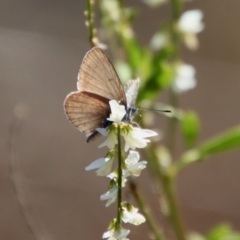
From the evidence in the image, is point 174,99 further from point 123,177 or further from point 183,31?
point 123,177

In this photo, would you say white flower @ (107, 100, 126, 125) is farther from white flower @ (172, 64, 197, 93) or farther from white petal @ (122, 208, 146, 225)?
white flower @ (172, 64, 197, 93)

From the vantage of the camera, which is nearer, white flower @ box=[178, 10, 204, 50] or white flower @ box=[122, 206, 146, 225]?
white flower @ box=[122, 206, 146, 225]

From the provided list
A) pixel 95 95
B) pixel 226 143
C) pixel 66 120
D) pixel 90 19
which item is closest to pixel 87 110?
pixel 95 95

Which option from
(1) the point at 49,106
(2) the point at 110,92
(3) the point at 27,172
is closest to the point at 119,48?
(2) the point at 110,92

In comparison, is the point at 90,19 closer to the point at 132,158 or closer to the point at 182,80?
the point at 132,158

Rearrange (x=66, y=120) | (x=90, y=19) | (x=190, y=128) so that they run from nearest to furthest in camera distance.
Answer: (x=90, y=19) < (x=190, y=128) < (x=66, y=120)

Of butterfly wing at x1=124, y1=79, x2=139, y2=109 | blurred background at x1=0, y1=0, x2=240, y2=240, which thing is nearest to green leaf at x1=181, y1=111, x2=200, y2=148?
butterfly wing at x1=124, y1=79, x2=139, y2=109

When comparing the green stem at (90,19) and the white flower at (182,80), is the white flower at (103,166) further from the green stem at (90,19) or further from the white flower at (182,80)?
the white flower at (182,80)
